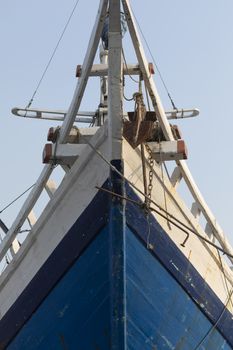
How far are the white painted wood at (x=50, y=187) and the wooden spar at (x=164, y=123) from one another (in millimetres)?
1698

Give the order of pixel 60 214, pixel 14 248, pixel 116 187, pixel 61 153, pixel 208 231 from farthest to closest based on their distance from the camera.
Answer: pixel 14 248 < pixel 208 231 < pixel 61 153 < pixel 60 214 < pixel 116 187

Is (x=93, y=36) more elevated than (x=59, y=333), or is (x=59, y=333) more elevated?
(x=93, y=36)

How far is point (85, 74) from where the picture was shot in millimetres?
9398

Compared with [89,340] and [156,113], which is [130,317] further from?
[156,113]

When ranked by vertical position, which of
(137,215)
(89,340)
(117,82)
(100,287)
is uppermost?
(117,82)

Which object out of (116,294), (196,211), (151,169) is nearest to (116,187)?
(151,169)

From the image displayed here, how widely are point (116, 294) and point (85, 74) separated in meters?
2.86

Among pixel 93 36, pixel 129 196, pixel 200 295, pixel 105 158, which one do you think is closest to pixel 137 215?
pixel 129 196

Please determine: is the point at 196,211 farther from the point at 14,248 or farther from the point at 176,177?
the point at 14,248

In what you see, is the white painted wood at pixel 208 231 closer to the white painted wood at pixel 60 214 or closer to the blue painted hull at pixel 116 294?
the blue painted hull at pixel 116 294

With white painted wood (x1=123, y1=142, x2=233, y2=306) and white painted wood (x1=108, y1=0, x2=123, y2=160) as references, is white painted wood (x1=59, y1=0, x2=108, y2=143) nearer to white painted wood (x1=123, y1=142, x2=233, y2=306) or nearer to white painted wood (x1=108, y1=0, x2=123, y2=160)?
white painted wood (x1=108, y1=0, x2=123, y2=160)

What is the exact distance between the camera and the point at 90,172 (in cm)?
898

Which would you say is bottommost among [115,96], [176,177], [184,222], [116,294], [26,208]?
[116,294]

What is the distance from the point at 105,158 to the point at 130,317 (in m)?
1.86
